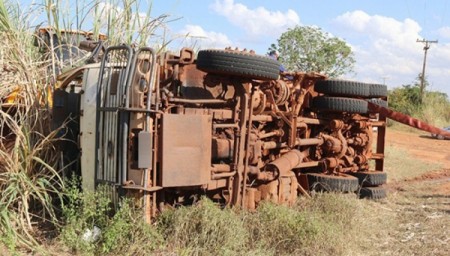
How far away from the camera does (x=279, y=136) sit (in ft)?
20.6

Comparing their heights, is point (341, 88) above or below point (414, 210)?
above

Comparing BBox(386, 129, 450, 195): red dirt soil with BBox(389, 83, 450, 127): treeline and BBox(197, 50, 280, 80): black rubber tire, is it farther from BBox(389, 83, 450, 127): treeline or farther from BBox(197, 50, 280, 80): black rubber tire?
BBox(389, 83, 450, 127): treeline

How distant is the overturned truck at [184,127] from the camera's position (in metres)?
4.21

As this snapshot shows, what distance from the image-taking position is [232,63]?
4.68 m

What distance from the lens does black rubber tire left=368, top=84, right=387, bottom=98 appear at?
7.53 meters

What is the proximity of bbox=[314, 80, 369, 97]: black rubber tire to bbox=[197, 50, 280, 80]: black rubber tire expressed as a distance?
2.49m

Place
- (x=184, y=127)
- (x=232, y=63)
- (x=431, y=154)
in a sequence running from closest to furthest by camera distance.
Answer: (x=184, y=127)
(x=232, y=63)
(x=431, y=154)

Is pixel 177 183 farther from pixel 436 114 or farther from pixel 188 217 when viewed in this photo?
pixel 436 114

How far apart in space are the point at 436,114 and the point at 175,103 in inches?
1121

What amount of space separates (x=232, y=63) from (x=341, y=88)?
2.86 meters

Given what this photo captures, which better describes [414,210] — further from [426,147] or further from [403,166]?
[426,147]

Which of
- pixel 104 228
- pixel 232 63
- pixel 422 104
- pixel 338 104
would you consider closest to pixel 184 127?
pixel 232 63

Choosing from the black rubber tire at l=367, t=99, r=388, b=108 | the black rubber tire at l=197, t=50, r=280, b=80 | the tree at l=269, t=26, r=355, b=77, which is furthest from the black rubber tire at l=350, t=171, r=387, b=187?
the tree at l=269, t=26, r=355, b=77

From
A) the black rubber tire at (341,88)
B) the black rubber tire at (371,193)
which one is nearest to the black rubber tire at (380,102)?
the black rubber tire at (341,88)
